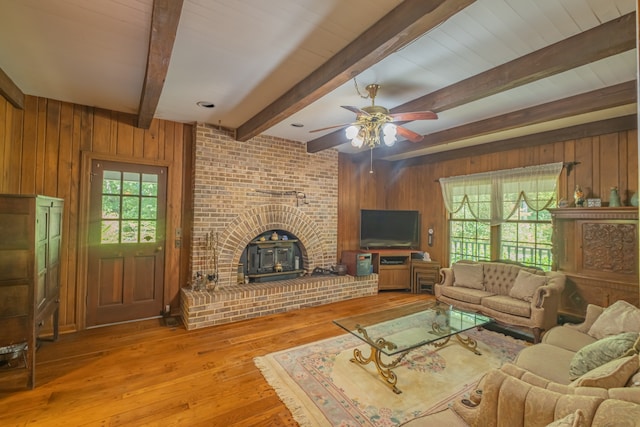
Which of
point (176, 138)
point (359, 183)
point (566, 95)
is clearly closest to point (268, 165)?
point (176, 138)

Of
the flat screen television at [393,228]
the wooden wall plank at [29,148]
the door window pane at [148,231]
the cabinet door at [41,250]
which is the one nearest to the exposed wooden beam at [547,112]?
the flat screen television at [393,228]

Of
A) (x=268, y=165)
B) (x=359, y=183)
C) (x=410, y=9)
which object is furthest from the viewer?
(x=359, y=183)

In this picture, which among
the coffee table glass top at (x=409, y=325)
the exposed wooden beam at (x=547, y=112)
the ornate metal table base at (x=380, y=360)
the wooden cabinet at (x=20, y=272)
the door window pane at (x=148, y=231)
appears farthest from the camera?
the door window pane at (x=148, y=231)

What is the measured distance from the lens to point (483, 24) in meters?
1.89

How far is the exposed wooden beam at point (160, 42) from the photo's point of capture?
161 cm

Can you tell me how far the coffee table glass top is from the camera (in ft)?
8.47

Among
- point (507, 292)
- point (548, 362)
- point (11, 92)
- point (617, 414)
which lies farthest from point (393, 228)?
point (11, 92)

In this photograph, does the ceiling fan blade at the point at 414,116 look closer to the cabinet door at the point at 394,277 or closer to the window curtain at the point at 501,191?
the window curtain at the point at 501,191

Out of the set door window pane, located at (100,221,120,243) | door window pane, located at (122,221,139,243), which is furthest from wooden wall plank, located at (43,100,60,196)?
door window pane, located at (122,221,139,243)

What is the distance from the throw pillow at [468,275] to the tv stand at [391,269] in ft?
3.90

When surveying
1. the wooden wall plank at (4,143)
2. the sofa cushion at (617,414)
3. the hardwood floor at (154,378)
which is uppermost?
the wooden wall plank at (4,143)

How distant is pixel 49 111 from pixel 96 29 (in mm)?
2090

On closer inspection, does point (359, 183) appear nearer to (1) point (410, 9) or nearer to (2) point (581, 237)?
(2) point (581, 237)

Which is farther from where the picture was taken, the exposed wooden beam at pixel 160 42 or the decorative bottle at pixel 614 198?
the decorative bottle at pixel 614 198
